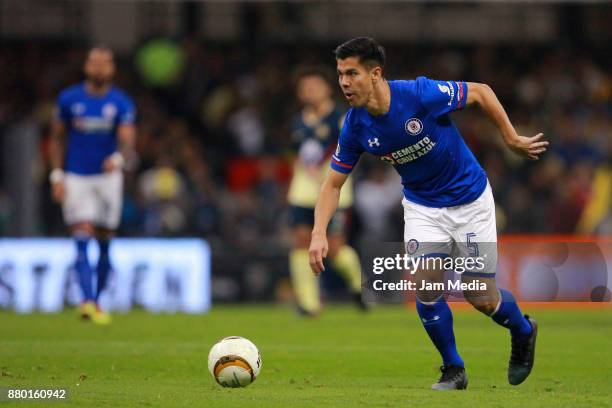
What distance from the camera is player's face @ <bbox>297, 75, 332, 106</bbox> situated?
1445 centimetres

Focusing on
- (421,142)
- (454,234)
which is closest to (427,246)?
(454,234)

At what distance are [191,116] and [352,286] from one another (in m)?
7.97

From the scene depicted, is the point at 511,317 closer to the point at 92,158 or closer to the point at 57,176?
the point at 57,176

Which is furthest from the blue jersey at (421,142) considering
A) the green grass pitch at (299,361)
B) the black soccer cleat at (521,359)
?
the green grass pitch at (299,361)

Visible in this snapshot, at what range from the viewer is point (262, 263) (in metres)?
18.9

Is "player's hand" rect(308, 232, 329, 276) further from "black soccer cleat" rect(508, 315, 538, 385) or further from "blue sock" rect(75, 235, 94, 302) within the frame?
"blue sock" rect(75, 235, 94, 302)

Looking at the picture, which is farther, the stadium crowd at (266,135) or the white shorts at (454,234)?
the stadium crowd at (266,135)

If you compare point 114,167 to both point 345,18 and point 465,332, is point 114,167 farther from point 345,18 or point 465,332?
point 345,18

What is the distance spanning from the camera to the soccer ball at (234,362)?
7.76 meters

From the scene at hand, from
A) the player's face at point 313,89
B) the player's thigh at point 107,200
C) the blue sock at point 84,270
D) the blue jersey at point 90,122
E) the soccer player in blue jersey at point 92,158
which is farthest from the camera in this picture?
the player's face at point 313,89

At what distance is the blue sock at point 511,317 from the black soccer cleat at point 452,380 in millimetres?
435

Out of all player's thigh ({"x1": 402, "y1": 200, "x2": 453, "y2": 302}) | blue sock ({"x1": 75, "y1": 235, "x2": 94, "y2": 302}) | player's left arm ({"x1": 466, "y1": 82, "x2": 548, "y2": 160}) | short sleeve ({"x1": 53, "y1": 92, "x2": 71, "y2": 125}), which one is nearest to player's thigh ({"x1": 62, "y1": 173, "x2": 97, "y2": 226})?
blue sock ({"x1": 75, "y1": 235, "x2": 94, "y2": 302})

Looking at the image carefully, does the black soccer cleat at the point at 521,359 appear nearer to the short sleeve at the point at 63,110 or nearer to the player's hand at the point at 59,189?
the player's hand at the point at 59,189

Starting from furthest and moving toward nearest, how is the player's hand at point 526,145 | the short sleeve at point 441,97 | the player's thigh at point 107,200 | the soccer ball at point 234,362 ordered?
1. the player's thigh at point 107,200
2. the short sleeve at point 441,97
3. the player's hand at point 526,145
4. the soccer ball at point 234,362
